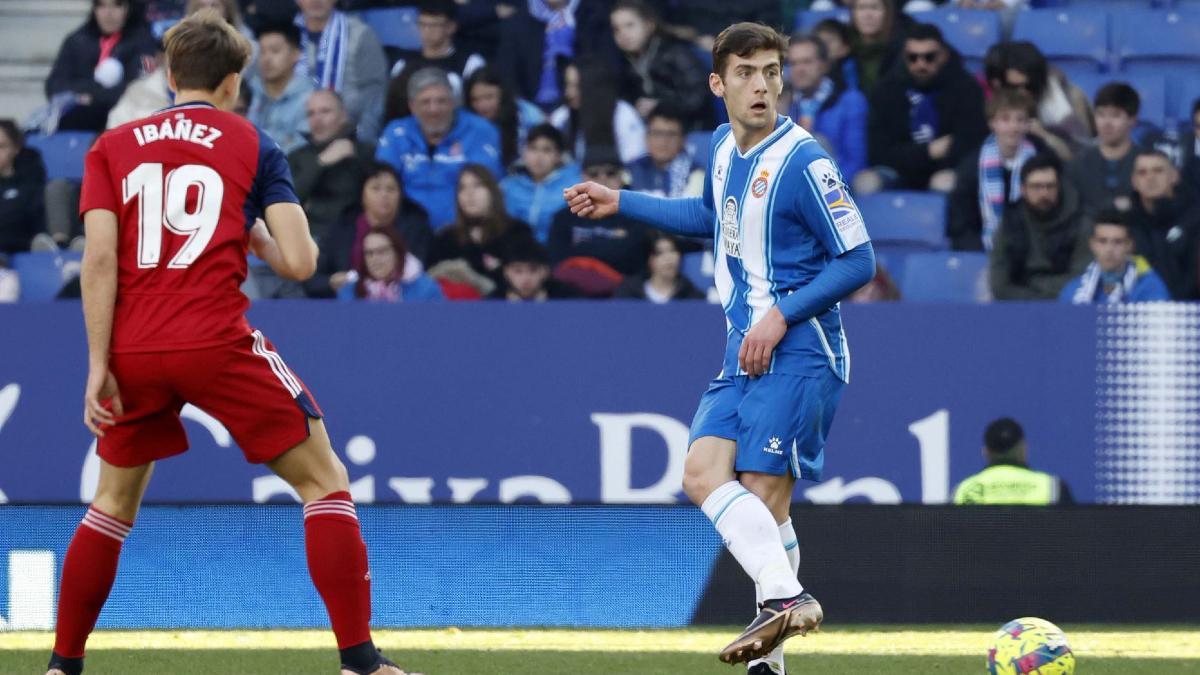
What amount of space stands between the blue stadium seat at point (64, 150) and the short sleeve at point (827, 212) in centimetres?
575

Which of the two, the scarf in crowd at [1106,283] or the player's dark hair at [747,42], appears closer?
the player's dark hair at [747,42]

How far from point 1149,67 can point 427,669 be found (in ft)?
20.6

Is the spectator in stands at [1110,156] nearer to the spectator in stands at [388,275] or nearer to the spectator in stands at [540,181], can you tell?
the spectator in stands at [540,181]

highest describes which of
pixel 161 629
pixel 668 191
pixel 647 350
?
pixel 668 191

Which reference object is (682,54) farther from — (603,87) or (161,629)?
→ (161,629)

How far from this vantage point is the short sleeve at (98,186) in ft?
13.2

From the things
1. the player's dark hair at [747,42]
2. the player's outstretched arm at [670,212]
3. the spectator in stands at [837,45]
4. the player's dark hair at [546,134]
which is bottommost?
the player's outstretched arm at [670,212]

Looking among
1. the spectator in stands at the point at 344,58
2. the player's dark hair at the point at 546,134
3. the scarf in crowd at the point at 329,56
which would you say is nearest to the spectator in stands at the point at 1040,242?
the player's dark hair at the point at 546,134

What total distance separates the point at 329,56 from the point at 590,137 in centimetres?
148

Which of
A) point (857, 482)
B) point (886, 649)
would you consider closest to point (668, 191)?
point (857, 482)

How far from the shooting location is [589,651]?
565 centimetres

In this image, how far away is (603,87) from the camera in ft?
29.9

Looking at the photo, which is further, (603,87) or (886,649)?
(603,87)

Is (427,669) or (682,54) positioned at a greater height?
(682,54)
